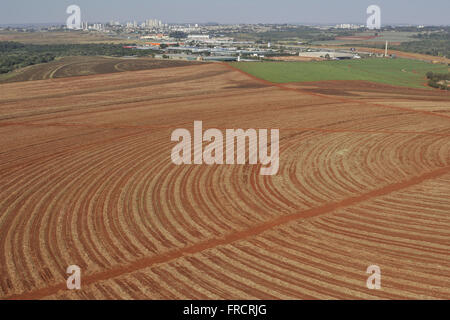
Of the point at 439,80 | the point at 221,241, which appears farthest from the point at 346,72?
the point at 221,241

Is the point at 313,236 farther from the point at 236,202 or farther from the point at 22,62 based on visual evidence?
the point at 22,62

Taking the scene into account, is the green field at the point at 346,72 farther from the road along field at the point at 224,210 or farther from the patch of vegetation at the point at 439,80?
the road along field at the point at 224,210

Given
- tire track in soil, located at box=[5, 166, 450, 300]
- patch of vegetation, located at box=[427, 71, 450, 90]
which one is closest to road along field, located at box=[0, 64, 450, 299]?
tire track in soil, located at box=[5, 166, 450, 300]

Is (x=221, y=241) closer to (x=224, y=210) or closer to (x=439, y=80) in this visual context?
(x=224, y=210)

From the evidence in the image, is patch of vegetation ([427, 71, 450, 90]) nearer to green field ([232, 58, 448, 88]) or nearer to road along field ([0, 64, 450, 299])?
green field ([232, 58, 448, 88])

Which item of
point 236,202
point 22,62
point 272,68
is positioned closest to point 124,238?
point 236,202

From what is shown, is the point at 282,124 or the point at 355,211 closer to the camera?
the point at 355,211
